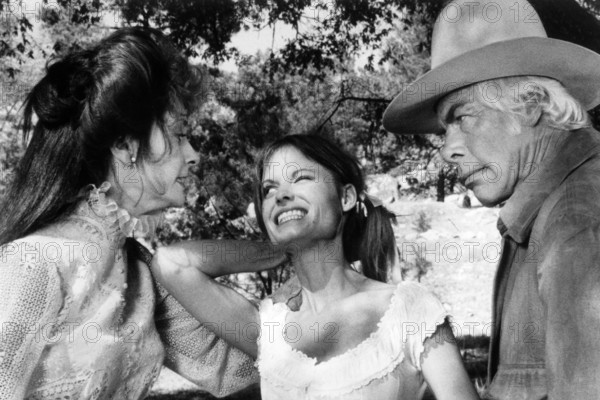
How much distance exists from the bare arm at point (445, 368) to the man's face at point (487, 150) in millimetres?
457

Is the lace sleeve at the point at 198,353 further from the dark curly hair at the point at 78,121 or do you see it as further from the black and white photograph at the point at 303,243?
the dark curly hair at the point at 78,121

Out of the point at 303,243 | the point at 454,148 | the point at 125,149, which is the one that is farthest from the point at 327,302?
the point at 125,149

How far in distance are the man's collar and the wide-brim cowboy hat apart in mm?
234

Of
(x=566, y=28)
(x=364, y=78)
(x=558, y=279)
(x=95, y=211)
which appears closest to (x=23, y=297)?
(x=95, y=211)

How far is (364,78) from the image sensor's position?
26.6 ft

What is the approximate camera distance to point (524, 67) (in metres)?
2.00

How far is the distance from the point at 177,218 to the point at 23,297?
4816mm

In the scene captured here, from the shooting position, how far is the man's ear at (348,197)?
8.39ft

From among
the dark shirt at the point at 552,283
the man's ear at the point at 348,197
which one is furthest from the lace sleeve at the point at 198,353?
the dark shirt at the point at 552,283

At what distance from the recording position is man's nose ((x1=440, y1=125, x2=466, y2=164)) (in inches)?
80.4

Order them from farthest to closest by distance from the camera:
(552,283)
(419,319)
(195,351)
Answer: (195,351) → (419,319) → (552,283)

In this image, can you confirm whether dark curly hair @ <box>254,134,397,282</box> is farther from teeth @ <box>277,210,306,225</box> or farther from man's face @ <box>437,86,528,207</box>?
man's face @ <box>437,86,528,207</box>

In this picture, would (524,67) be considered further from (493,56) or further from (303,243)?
(303,243)

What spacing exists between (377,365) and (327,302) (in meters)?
0.32
